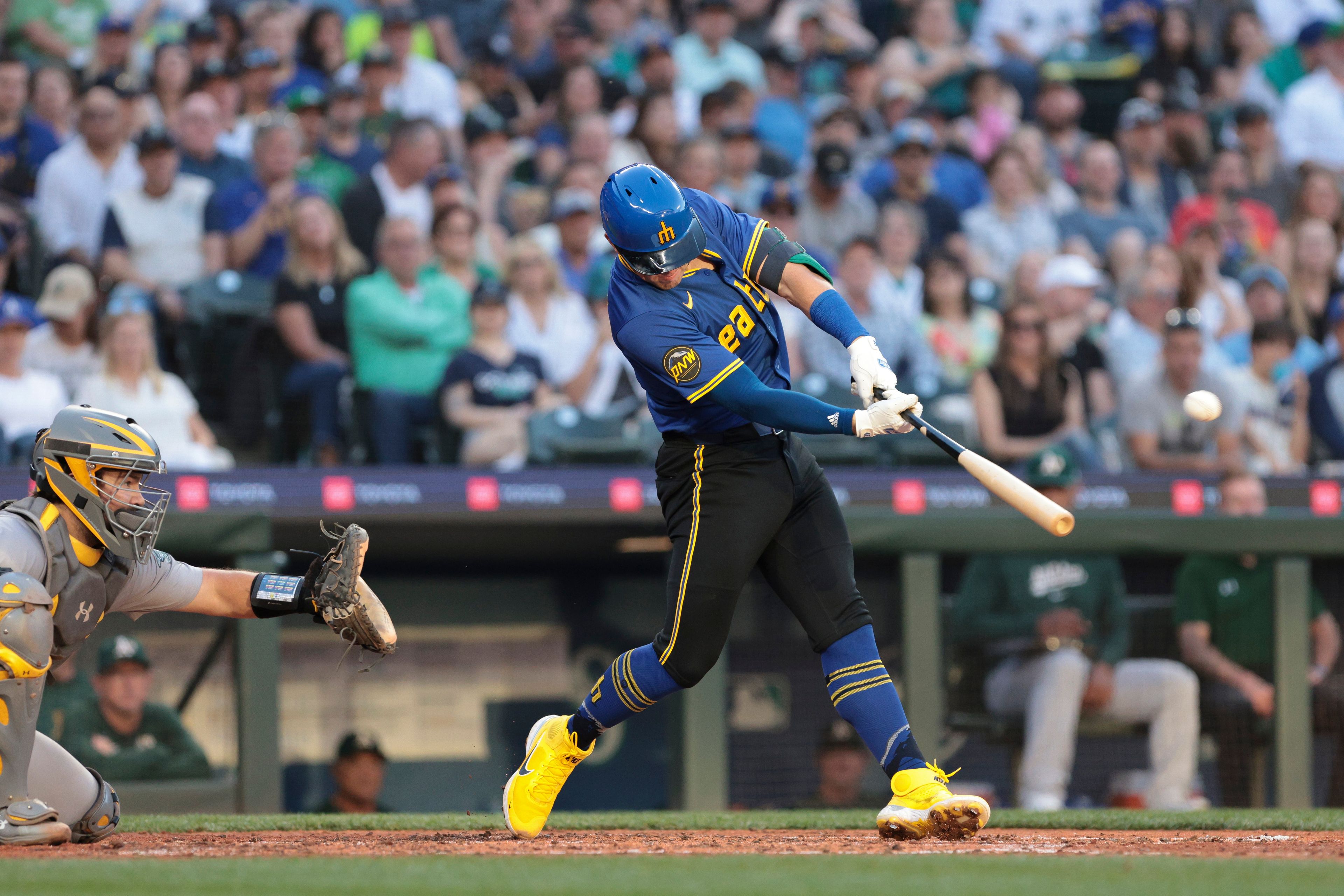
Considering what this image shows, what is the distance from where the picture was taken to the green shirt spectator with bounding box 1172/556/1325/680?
708cm

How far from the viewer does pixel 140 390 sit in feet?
24.2

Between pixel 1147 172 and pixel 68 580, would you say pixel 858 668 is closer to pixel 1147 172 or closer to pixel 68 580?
pixel 68 580

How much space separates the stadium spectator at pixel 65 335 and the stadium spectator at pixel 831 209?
13.0 ft

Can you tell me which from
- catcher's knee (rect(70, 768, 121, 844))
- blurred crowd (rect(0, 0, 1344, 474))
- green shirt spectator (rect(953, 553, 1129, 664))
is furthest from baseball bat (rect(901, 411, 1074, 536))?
blurred crowd (rect(0, 0, 1344, 474))

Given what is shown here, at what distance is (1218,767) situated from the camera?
7.11 meters

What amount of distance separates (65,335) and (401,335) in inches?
60.5

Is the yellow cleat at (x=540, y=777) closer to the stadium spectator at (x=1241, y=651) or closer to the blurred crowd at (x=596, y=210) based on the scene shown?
the blurred crowd at (x=596, y=210)

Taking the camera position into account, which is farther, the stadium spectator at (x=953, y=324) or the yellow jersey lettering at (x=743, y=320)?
the stadium spectator at (x=953, y=324)

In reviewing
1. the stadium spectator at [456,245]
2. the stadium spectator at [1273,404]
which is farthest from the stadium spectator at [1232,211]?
the stadium spectator at [456,245]

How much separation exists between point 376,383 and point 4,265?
71.9 inches

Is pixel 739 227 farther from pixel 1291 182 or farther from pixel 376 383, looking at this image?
pixel 1291 182

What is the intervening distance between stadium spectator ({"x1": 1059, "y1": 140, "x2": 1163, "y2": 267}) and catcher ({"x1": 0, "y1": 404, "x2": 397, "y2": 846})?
6.68 m

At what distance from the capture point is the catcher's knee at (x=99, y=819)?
4484mm

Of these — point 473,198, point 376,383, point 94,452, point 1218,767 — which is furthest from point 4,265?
point 1218,767
